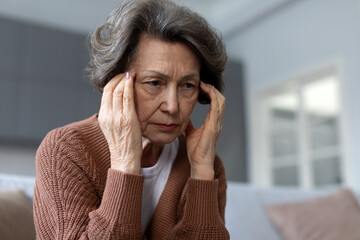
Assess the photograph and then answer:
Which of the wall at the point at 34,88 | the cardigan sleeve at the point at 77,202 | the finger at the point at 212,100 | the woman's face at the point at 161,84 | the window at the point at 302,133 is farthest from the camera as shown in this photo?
the window at the point at 302,133

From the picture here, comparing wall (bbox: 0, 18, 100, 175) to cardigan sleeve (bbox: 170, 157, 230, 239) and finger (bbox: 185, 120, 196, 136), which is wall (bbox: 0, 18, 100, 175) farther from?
cardigan sleeve (bbox: 170, 157, 230, 239)

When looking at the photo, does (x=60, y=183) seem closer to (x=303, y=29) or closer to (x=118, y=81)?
(x=118, y=81)

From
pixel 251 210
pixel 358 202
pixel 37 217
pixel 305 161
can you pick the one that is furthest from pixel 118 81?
pixel 305 161

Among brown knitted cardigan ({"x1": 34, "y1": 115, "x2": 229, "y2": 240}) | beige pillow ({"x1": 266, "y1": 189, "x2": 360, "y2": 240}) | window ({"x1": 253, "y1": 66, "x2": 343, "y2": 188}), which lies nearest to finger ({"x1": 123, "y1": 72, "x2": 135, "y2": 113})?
brown knitted cardigan ({"x1": 34, "y1": 115, "x2": 229, "y2": 240})

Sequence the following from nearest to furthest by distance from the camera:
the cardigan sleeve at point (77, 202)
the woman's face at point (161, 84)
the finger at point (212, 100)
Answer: the cardigan sleeve at point (77, 202)
the woman's face at point (161, 84)
the finger at point (212, 100)

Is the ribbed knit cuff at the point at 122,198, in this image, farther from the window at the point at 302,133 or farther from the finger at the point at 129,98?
the window at the point at 302,133

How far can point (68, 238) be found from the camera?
3.28ft

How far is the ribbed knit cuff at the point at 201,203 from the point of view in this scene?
1.15 metres

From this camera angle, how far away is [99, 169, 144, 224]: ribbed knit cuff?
1026mm

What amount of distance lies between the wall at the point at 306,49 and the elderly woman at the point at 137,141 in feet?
11.1

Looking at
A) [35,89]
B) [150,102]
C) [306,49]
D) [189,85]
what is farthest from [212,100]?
[306,49]

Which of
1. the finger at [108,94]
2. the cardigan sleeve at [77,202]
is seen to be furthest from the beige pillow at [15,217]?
the finger at [108,94]

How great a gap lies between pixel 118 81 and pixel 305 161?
4116mm

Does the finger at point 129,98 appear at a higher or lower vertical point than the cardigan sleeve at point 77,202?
higher
